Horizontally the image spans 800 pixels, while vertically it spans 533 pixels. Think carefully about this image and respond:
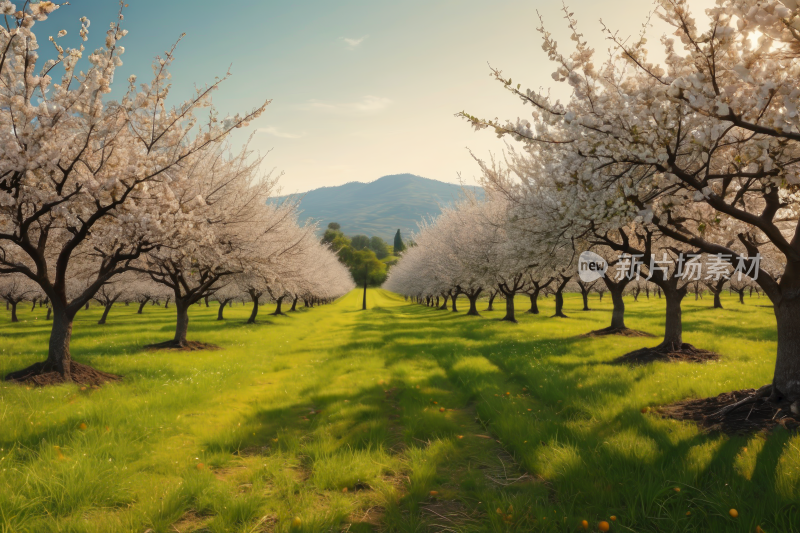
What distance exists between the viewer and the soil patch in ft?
22.2

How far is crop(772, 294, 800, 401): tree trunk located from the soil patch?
30 centimetres

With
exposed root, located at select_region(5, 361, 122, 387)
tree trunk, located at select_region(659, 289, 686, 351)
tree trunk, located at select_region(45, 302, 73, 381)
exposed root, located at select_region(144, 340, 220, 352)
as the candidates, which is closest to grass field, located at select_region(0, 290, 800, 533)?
exposed root, located at select_region(5, 361, 122, 387)

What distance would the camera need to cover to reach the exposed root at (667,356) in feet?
44.2

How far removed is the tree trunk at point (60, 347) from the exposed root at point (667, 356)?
1673cm

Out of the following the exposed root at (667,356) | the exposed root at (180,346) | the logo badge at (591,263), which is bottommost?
the exposed root at (180,346)

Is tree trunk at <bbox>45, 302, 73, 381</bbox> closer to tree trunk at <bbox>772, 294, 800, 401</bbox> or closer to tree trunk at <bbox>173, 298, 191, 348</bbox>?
tree trunk at <bbox>173, 298, 191, 348</bbox>

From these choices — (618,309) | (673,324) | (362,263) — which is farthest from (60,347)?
(362,263)

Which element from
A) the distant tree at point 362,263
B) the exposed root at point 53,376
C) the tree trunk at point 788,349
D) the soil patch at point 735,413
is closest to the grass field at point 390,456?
the soil patch at point 735,413

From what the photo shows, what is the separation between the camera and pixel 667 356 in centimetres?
1370

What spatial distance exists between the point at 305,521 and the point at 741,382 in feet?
35.9

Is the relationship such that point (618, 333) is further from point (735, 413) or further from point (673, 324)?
point (735, 413)

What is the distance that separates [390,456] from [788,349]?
7985 millimetres

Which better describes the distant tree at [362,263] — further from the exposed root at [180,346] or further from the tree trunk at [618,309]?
the tree trunk at [618,309]

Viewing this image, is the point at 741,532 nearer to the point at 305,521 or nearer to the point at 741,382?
the point at 305,521
